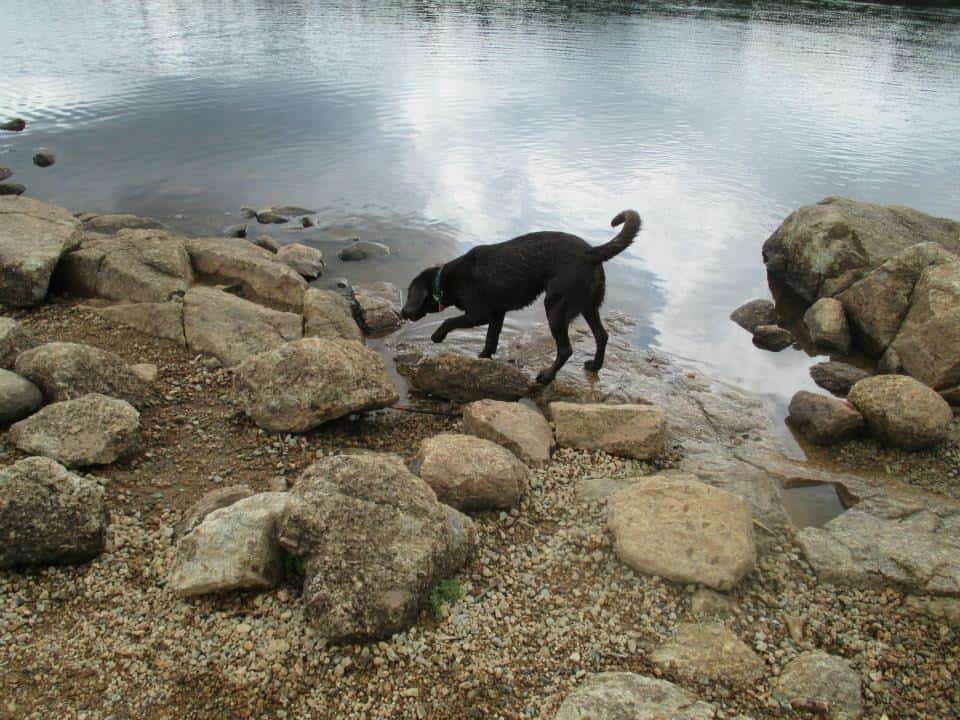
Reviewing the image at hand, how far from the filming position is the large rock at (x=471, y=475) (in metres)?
5.03

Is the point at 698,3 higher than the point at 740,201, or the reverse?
the point at 698,3

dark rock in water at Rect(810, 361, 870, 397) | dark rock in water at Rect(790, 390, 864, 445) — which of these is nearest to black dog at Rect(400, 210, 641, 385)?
dark rock in water at Rect(790, 390, 864, 445)

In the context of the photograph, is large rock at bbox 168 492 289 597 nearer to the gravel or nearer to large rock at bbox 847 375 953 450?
the gravel

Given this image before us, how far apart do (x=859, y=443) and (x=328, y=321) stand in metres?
6.01

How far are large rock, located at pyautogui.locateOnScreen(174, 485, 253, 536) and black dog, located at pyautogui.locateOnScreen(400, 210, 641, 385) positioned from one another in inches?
150

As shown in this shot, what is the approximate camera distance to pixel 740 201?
14.5 metres

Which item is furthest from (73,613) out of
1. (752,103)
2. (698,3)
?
(698,3)

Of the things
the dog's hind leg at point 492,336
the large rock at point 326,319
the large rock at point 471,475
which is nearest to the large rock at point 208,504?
the large rock at point 471,475

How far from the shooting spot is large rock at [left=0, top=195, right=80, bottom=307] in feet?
24.4

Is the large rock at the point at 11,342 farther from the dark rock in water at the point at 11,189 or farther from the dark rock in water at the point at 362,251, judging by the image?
the dark rock in water at the point at 11,189

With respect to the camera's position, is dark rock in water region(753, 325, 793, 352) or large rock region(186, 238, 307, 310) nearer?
large rock region(186, 238, 307, 310)

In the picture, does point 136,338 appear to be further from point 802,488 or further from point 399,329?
point 802,488

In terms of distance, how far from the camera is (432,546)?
4129 millimetres

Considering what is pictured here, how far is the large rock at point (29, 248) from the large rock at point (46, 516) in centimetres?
416
